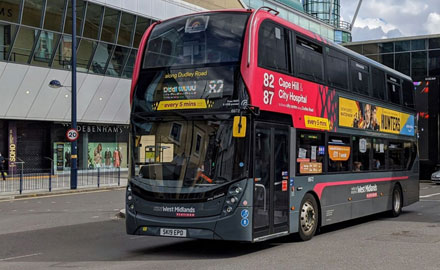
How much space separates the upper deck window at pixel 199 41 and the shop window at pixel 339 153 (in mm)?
3880

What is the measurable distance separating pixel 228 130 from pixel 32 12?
2623 centimetres

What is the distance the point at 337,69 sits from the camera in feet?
44.0

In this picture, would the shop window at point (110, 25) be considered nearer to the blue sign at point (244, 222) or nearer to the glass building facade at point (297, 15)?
the glass building facade at point (297, 15)

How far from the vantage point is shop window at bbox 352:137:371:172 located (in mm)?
14172

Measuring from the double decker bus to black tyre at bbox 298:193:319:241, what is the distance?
0.02 metres

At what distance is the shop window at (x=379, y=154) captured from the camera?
50.2 feet

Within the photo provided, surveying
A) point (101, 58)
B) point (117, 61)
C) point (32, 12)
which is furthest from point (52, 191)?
point (117, 61)

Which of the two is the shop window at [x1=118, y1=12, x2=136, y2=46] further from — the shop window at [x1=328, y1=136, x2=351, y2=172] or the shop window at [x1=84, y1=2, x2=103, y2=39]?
the shop window at [x1=328, y1=136, x2=351, y2=172]

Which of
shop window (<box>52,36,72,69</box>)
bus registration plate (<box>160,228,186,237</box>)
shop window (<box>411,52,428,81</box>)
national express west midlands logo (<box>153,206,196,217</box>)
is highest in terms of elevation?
shop window (<box>411,52,428,81</box>)

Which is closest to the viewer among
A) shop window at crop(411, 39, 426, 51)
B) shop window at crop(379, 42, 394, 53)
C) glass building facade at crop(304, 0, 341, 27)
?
shop window at crop(411, 39, 426, 51)

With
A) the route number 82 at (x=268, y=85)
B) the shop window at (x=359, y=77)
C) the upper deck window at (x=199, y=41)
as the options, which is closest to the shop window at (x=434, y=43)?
the shop window at (x=359, y=77)

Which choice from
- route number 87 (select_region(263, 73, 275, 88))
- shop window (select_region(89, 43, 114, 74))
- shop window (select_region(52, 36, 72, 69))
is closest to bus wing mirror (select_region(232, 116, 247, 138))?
route number 87 (select_region(263, 73, 275, 88))

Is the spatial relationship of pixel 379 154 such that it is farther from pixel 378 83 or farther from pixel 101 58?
pixel 101 58

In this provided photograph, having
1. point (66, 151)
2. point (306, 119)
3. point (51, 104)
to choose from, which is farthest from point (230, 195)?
point (66, 151)
